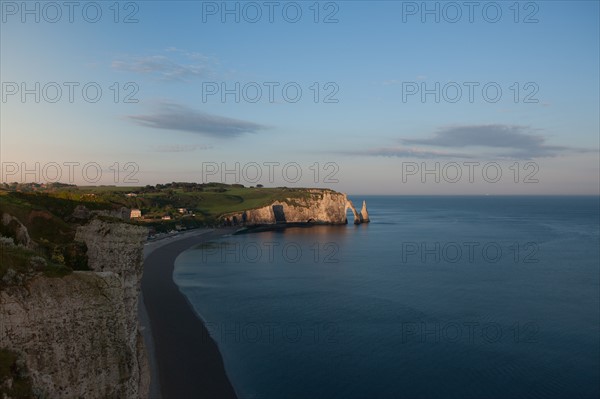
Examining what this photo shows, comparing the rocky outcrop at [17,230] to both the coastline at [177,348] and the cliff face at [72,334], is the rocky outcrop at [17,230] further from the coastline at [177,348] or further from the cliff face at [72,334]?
the coastline at [177,348]

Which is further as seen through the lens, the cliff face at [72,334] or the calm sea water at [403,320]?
the calm sea water at [403,320]

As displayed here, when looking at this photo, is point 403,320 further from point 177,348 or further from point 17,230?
point 17,230

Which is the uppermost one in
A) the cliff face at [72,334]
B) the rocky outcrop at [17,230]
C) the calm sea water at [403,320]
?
the rocky outcrop at [17,230]

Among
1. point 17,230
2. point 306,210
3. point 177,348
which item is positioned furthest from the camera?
point 306,210

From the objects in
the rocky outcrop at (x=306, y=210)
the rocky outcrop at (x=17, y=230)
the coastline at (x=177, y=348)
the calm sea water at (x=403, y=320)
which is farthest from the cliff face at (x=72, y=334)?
the rocky outcrop at (x=306, y=210)

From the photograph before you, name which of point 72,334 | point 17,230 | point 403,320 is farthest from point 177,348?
point 403,320

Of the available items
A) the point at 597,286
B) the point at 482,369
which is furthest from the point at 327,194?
the point at 482,369
